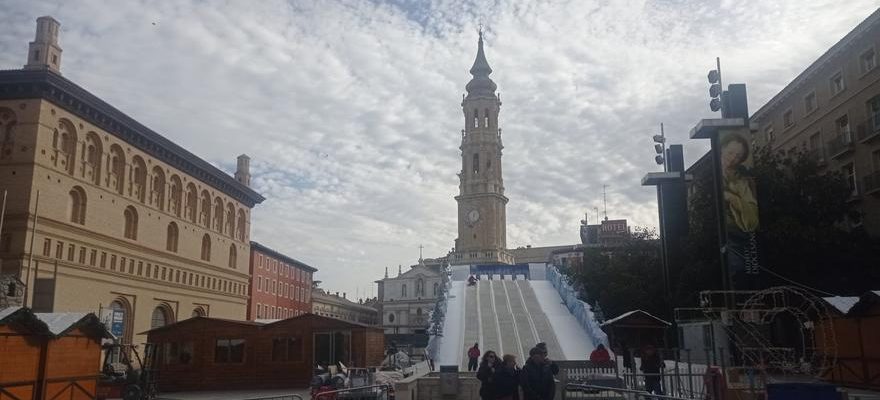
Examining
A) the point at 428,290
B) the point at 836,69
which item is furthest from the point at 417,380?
the point at 428,290

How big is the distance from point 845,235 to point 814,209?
171 centimetres

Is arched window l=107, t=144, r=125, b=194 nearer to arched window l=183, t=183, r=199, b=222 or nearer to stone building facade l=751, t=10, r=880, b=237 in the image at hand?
arched window l=183, t=183, r=199, b=222

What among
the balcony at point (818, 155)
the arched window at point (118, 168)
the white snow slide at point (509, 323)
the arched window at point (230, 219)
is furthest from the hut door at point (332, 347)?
the arched window at point (230, 219)

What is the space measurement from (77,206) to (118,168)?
513 centimetres

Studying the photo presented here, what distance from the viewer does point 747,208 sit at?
67.4 ft

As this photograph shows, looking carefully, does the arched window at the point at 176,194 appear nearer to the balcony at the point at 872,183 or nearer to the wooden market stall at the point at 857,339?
the balcony at the point at 872,183

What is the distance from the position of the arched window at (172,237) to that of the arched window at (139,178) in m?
4.78

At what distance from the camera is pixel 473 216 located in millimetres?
108312

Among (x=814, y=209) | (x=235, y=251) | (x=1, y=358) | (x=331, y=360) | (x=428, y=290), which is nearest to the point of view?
(x=1, y=358)

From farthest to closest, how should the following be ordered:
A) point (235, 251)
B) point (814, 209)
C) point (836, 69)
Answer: point (235, 251) → point (836, 69) → point (814, 209)

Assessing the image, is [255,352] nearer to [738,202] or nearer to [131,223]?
[738,202]

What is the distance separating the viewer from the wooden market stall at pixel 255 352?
100 ft

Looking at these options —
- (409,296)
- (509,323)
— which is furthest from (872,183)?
(409,296)

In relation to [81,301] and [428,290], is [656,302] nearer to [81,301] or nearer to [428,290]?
[81,301]
